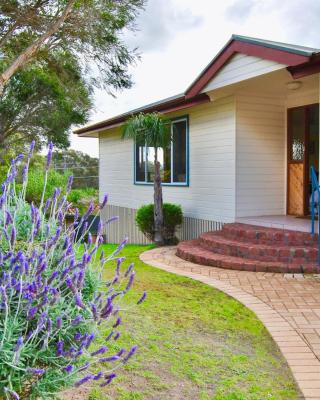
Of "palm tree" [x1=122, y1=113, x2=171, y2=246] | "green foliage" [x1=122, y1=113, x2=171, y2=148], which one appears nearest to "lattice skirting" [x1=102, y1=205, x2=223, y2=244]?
"palm tree" [x1=122, y1=113, x2=171, y2=246]

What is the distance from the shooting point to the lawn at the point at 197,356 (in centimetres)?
270

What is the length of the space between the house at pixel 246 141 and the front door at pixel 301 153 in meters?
0.02

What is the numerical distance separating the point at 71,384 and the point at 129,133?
8.07 m

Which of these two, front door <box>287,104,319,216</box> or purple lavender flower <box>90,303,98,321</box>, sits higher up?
front door <box>287,104,319,216</box>

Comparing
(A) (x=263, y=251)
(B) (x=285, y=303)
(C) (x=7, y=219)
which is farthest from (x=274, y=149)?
(C) (x=7, y=219)

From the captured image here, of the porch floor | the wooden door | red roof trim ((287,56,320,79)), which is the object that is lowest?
the porch floor

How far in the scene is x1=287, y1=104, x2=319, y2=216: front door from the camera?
898cm

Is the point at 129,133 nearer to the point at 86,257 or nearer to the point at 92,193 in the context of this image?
the point at 86,257

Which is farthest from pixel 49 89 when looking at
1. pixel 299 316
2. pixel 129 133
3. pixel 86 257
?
pixel 86 257

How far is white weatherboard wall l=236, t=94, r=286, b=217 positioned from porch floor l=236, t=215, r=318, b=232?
12.4 inches

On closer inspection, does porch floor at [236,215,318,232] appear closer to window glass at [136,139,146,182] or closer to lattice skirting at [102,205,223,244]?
lattice skirting at [102,205,223,244]

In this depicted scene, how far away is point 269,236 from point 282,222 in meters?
0.92

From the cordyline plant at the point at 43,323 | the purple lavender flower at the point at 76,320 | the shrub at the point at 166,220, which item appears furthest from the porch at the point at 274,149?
the purple lavender flower at the point at 76,320

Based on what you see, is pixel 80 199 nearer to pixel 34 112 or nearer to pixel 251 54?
pixel 34 112
